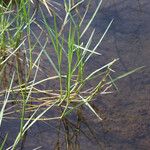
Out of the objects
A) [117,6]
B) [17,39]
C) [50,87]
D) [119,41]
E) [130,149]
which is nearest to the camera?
[130,149]

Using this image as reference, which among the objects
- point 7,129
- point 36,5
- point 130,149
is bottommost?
point 130,149

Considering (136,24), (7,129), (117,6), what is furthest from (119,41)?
(7,129)

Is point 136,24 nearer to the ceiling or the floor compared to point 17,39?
nearer to the floor

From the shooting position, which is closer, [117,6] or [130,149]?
[130,149]

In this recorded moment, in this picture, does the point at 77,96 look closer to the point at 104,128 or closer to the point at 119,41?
the point at 104,128

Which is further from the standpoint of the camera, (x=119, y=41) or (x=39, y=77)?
(x=119, y=41)

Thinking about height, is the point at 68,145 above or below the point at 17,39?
below

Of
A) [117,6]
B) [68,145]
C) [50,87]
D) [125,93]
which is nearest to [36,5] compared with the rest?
[117,6]

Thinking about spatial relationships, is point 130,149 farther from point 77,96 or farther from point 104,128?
point 77,96

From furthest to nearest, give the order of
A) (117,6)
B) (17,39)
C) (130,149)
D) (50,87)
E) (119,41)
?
(117,6), (119,41), (50,87), (17,39), (130,149)
